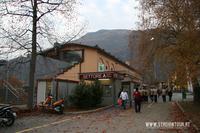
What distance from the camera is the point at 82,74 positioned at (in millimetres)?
30906

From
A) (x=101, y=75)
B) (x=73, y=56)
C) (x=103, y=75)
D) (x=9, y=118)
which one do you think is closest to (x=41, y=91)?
(x=101, y=75)

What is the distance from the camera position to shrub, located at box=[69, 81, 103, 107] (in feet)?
84.7

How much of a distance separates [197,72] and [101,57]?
25145 mm

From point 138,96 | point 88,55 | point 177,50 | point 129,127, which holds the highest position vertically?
point 88,55

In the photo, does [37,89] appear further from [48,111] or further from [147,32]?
[147,32]

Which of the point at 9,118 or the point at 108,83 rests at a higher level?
the point at 108,83

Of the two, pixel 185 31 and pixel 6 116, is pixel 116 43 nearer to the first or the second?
pixel 185 31

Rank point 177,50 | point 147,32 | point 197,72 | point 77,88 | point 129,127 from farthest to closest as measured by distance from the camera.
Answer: point 147,32 < point 77,88 < point 177,50 < point 197,72 < point 129,127

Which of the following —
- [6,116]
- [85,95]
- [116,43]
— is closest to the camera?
[6,116]

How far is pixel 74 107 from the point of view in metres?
27.0

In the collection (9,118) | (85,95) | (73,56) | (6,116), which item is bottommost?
(9,118)

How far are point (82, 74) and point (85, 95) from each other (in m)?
5.30

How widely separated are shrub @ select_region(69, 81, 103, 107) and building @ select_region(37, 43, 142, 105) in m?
2.07

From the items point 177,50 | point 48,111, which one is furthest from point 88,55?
point 177,50
